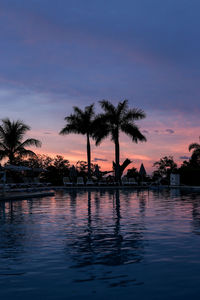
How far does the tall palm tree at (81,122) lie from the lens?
46469 mm

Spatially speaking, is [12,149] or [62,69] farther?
[12,149]

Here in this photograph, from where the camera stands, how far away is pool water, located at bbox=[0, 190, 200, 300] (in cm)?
504

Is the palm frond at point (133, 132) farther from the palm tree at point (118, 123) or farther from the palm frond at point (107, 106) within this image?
the palm frond at point (107, 106)

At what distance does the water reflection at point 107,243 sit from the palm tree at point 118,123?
3141 centimetres

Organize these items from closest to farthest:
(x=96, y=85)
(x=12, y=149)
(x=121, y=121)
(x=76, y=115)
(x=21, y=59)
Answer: (x=21, y=59) → (x=96, y=85) → (x=12, y=149) → (x=121, y=121) → (x=76, y=115)

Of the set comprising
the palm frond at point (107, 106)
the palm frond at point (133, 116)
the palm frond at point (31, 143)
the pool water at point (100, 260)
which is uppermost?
the palm frond at point (107, 106)

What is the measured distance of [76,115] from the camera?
4781cm

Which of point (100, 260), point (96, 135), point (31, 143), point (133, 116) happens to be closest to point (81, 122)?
point (96, 135)

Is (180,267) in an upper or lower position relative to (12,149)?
lower

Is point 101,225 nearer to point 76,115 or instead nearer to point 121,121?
point 121,121

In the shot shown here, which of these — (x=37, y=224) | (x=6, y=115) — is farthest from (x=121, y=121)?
(x=37, y=224)

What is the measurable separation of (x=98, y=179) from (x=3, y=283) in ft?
130

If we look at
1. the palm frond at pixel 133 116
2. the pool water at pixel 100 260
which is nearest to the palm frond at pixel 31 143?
the palm frond at pixel 133 116

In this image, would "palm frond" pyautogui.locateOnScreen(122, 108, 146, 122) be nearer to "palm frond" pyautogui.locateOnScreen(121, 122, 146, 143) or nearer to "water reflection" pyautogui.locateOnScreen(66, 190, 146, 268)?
"palm frond" pyautogui.locateOnScreen(121, 122, 146, 143)
